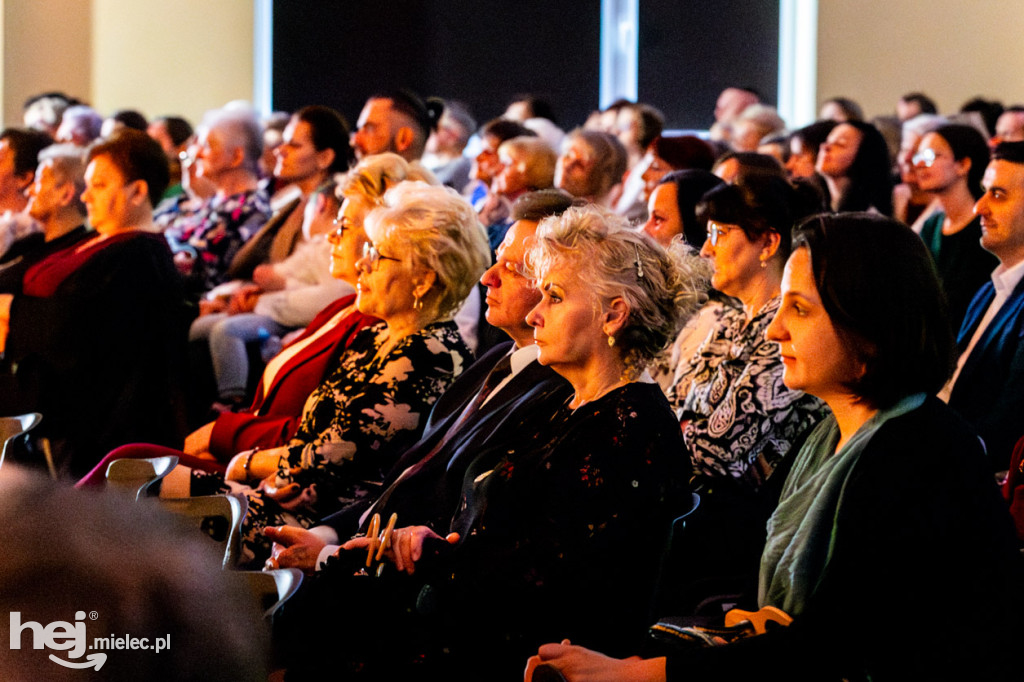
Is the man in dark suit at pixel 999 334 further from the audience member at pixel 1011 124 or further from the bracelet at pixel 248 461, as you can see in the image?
the audience member at pixel 1011 124

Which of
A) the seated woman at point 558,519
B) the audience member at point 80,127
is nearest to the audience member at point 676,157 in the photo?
the seated woman at point 558,519

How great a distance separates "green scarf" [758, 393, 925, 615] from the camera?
5.12 feet

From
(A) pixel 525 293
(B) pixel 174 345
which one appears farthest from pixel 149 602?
(B) pixel 174 345

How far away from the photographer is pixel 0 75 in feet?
29.3

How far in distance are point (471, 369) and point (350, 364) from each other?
340 millimetres

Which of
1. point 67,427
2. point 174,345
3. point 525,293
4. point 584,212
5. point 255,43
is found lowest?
point 67,427

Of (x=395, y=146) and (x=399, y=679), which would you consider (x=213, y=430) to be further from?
(x=395, y=146)

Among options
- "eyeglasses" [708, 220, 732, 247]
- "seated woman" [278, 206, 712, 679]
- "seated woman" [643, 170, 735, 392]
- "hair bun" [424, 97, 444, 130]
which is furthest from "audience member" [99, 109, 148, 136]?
"seated woman" [278, 206, 712, 679]

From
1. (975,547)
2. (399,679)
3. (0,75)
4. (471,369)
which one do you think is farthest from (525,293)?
(0,75)

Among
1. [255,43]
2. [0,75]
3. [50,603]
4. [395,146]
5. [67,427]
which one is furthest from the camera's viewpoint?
[255,43]

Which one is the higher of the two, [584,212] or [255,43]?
[255,43]

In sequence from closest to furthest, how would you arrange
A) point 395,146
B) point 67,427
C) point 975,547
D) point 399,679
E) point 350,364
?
point 975,547, point 399,679, point 350,364, point 67,427, point 395,146

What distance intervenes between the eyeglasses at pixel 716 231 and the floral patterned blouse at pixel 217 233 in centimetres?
263

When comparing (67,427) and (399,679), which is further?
(67,427)
